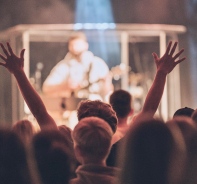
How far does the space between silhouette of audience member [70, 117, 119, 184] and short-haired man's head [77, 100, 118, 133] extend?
1.49 ft

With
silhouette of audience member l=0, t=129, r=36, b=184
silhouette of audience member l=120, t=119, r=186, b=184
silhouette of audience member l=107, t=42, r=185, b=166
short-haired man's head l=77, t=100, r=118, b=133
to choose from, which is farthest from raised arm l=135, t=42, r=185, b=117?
silhouette of audience member l=0, t=129, r=36, b=184

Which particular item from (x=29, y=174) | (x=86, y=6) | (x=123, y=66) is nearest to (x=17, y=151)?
(x=29, y=174)

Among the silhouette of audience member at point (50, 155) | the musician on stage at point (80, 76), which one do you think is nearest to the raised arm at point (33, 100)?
the silhouette of audience member at point (50, 155)

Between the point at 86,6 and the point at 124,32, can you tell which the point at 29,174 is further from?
the point at 86,6

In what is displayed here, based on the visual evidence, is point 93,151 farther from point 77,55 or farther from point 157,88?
point 77,55

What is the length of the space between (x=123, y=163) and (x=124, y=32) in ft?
17.1

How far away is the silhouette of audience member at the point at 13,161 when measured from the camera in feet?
7.11

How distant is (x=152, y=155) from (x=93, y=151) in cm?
32

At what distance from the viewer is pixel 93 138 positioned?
238cm

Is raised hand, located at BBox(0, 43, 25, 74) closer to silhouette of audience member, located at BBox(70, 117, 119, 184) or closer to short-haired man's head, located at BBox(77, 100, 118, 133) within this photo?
short-haired man's head, located at BBox(77, 100, 118, 133)

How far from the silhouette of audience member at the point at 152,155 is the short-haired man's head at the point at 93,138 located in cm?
20

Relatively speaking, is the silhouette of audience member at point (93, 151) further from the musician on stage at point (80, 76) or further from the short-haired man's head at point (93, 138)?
the musician on stage at point (80, 76)

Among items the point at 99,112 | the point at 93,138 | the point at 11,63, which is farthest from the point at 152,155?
the point at 11,63

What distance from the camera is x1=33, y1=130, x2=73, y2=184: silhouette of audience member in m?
2.24
